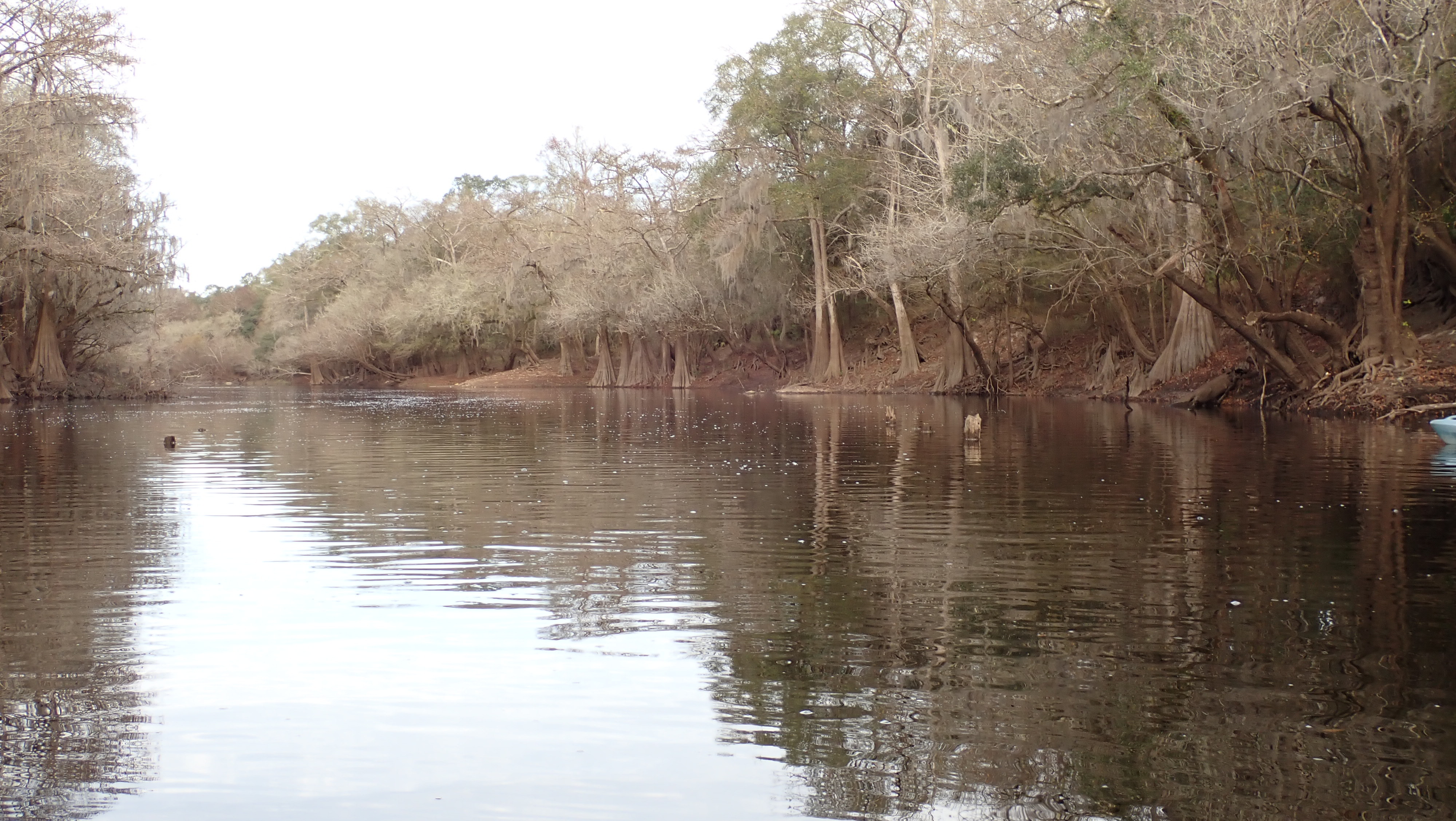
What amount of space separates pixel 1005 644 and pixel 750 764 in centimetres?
240

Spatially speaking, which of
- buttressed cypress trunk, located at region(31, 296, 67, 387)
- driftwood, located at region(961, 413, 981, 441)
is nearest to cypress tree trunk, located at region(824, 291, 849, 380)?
buttressed cypress trunk, located at region(31, 296, 67, 387)

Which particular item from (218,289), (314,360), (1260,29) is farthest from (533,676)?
(218,289)

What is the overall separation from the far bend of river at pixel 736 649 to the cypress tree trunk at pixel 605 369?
54.6 m

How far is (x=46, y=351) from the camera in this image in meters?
45.8

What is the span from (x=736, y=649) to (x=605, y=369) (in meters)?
65.6

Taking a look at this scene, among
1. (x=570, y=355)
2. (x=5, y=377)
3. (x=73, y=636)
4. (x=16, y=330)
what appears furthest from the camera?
(x=570, y=355)

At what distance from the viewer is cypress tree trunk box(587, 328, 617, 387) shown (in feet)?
234

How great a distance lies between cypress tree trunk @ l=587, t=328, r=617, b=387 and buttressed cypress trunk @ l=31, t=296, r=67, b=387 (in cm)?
2937

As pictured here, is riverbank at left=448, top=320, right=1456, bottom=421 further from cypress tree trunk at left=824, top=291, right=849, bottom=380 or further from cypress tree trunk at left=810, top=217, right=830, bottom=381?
cypress tree trunk at left=810, top=217, right=830, bottom=381

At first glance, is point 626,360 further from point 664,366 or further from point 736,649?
point 736,649

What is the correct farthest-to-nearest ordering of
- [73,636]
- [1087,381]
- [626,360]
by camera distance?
[626,360]
[1087,381]
[73,636]

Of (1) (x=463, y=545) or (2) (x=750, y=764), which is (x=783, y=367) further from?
(2) (x=750, y=764)

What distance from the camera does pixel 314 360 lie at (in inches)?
3740

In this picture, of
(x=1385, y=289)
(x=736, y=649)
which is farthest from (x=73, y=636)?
(x=1385, y=289)
